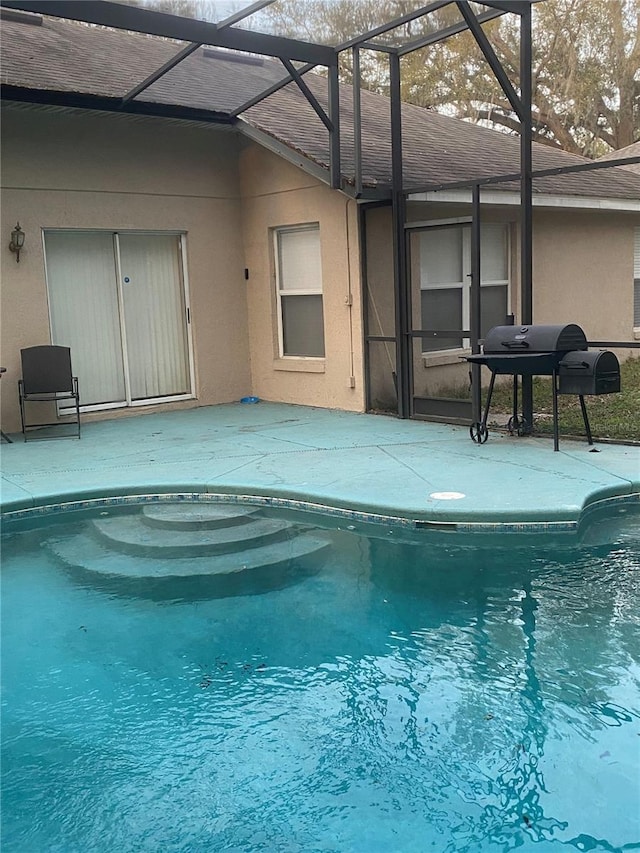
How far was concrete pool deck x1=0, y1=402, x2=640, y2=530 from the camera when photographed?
18.6 feet

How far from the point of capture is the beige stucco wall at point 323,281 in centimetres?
948

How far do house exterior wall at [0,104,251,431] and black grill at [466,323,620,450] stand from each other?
4537 mm

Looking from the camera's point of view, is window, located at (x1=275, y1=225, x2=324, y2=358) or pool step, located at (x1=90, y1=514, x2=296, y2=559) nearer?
pool step, located at (x1=90, y1=514, x2=296, y2=559)

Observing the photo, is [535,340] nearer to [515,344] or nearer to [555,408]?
[515,344]

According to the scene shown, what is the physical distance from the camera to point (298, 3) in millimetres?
8172

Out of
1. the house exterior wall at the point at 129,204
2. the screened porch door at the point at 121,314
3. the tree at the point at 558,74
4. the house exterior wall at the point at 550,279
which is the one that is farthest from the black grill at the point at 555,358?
the tree at the point at 558,74

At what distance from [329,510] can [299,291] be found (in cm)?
488

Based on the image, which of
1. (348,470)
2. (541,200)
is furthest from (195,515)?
(541,200)

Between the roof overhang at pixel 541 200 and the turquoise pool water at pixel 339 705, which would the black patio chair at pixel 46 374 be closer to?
the turquoise pool water at pixel 339 705

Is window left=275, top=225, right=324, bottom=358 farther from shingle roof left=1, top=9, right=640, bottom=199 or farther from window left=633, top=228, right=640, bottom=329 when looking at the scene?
window left=633, top=228, right=640, bottom=329

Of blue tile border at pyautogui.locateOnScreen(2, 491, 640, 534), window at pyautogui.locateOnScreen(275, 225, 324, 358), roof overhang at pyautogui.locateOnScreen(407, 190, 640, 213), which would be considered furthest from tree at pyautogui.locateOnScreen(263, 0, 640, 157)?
blue tile border at pyautogui.locateOnScreen(2, 491, 640, 534)

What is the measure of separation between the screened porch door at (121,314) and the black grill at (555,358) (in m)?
4.65

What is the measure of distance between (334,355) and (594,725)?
278 inches

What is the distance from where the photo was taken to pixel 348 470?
22.2 feet
